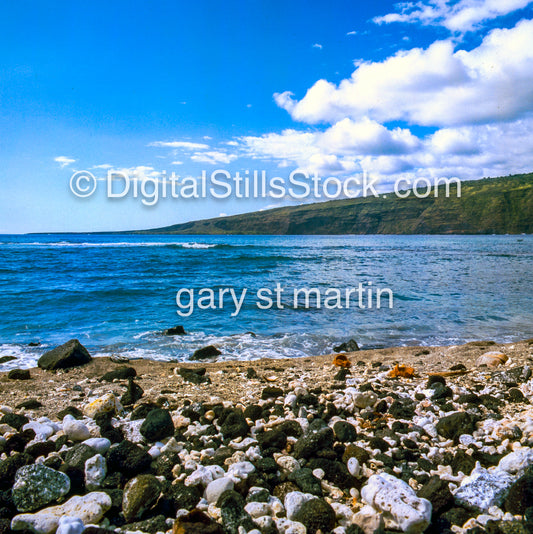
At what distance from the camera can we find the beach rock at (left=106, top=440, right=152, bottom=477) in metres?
3.36

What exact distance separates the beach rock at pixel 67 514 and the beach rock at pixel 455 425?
11.0 feet

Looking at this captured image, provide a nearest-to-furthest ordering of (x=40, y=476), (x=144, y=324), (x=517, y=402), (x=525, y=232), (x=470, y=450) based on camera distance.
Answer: (x=40, y=476)
(x=470, y=450)
(x=517, y=402)
(x=144, y=324)
(x=525, y=232)

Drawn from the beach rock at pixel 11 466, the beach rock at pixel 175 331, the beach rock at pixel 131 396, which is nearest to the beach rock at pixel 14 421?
the beach rock at pixel 11 466

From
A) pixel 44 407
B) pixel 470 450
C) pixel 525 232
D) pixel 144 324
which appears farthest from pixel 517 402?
pixel 525 232

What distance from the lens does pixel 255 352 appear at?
9.34 metres

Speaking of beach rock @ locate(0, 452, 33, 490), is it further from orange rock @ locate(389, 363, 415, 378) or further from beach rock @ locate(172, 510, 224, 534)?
orange rock @ locate(389, 363, 415, 378)

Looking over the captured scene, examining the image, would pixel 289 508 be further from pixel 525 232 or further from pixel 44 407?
pixel 525 232

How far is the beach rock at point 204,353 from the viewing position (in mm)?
8711

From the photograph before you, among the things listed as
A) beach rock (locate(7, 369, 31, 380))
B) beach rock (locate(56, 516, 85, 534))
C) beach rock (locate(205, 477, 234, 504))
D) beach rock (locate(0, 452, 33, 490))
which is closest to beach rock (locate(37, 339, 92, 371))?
beach rock (locate(7, 369, 31, 380))

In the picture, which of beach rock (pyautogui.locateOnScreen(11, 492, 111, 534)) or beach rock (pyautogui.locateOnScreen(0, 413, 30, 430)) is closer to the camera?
beach rock (pyautogui.locateOnScreen(11, 492, 111, 534))

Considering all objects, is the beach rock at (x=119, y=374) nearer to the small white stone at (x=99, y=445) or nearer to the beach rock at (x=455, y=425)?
the small white stone at (x=99, y=445)

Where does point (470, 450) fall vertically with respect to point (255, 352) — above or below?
above

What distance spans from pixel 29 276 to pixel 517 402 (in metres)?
28.3

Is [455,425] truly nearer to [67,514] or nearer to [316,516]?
[316,516]
